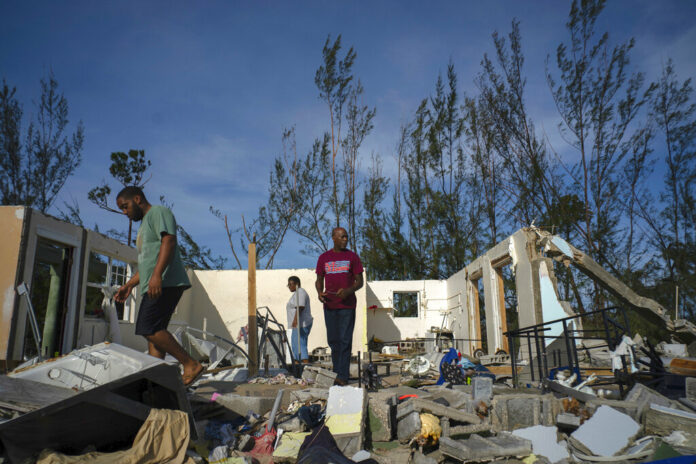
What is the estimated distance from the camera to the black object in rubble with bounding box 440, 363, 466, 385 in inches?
217

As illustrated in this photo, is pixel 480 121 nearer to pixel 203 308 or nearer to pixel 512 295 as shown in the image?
pixel 512 295

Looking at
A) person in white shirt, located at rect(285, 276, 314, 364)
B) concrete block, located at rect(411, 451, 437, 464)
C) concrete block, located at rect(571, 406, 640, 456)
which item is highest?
person in white shirt, located at rect(285, 276, 314, 364)

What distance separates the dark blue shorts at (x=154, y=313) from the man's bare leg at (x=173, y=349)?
5cm

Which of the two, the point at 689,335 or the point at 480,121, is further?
the point at 480,121

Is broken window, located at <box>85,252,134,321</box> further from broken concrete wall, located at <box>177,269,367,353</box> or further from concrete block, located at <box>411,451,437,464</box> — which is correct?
concrete block, located at <box>411,451,437,464</box>

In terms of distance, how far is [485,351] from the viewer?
1273 centimetres

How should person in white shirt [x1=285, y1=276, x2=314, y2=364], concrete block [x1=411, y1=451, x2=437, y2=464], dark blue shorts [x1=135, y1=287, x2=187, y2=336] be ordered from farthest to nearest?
person in white shirt [x1=285, y1=276, x2=314, y2=364] < dark blue shorts [x1=135, y1=287, x2=187, y2=336] < concrete block [x1=411, y1=451, x2=437, y2=464]

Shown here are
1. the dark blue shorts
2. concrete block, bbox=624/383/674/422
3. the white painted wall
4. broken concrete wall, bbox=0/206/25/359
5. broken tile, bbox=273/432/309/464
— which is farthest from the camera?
the white painted wall

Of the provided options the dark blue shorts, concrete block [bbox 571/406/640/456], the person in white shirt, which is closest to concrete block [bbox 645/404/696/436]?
concrete block [bbox 571/406/640/456]

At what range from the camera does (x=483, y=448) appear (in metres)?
2.83

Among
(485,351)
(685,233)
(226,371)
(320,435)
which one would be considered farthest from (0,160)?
(685,233)

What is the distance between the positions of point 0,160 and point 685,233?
24188 mm

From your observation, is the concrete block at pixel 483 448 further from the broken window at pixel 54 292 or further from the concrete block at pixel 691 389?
the broken window at pixel 54 292

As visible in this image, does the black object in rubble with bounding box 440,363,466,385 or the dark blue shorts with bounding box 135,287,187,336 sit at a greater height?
the dark blue shorts with bounding box 135,287,187,336
